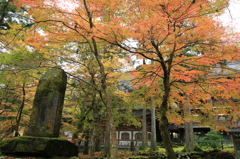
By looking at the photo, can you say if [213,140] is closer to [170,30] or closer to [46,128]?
[170,30]

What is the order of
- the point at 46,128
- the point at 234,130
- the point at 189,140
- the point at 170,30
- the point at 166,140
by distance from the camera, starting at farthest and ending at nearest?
the point at 189,140 → the point at 234,130 → the point at 166,140 → the point at 46,128 → the point at 170,30

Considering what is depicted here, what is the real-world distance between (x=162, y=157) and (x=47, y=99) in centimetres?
867

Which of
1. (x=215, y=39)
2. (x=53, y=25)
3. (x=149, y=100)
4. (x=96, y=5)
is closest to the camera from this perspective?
(x=215, y=39)

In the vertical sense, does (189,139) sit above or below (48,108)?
below

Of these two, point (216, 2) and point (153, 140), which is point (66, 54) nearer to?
point (216, 2)

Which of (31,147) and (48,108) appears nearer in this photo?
(31,147)

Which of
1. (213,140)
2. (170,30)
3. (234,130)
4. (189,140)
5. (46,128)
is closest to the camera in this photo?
(170,30)

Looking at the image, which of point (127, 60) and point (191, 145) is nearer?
point (127, 60)

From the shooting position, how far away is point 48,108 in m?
5.97

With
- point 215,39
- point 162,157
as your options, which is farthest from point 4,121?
point 215,39

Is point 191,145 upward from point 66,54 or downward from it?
downward

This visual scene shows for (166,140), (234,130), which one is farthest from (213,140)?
(166,140)

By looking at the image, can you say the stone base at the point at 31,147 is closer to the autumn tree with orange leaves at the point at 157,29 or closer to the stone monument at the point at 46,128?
the stone monument at the point at 46,128

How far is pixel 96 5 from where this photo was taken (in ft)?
20.5
